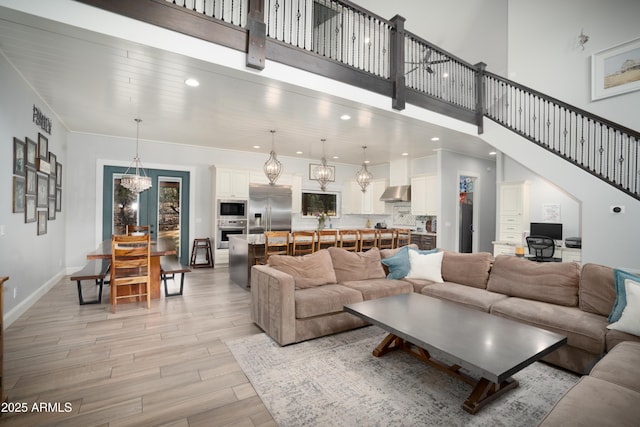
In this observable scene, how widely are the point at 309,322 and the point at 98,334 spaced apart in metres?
2.24

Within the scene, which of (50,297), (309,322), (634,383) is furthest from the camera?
(50,297)

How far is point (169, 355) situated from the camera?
2.76m

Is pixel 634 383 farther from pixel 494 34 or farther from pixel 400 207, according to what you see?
pixel 494 34

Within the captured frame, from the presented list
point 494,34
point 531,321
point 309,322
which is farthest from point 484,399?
point 494,34

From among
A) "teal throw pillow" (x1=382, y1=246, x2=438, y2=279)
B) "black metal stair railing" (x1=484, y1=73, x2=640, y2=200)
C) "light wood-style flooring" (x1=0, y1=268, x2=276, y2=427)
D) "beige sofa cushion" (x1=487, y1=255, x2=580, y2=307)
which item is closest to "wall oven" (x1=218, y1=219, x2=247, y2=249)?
"light wood-style flooring" (x1=0, y1=268, x2=276, y2=427)

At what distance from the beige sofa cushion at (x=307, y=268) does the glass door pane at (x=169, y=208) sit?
179 inches

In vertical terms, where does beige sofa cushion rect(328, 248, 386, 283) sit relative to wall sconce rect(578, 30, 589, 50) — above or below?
below

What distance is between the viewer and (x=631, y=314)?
89.7 inches

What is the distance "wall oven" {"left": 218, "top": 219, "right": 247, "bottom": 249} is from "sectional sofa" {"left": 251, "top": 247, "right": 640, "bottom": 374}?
3.82 m

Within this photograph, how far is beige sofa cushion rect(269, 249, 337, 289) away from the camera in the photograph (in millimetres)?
3414

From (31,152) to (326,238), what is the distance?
4.32m

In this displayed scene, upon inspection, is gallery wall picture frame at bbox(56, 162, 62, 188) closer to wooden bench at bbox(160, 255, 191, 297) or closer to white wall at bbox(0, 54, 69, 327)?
white wall at bbox(0, 54, 69, 327)

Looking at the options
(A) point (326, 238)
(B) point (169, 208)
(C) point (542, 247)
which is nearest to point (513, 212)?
(C) point (542, 247)

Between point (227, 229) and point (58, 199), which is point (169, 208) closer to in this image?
point (227, 229)
